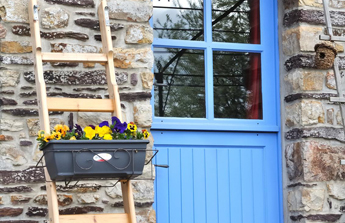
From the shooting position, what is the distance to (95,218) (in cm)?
313

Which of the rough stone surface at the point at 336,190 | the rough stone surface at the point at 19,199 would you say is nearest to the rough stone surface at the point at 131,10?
the rough stone surface at the point at 19,199

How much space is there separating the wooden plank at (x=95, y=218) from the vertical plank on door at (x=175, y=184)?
0.84 m

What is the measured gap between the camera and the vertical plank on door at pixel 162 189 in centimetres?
399

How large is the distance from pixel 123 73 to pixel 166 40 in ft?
1.62

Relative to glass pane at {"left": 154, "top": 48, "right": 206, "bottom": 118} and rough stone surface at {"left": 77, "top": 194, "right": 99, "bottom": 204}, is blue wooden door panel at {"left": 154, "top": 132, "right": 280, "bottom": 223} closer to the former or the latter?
glass pane at {"left": 154, "top": 48, "right": 206, "bottom": 118}

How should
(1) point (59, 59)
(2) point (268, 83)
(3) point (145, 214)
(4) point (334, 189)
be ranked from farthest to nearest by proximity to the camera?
(2) point (268, 83) → (4) point (334, 189) → (3) point (145, 214) → (1) point (59, 59)

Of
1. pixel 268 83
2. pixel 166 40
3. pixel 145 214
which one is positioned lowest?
pixel 145 214

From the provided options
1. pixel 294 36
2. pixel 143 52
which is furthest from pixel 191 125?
pixel 294 36

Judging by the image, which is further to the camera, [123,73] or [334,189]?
[334,189]

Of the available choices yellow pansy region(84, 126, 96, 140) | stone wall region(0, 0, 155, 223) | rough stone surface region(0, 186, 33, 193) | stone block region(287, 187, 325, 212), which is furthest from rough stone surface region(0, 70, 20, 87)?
stone block region(287, 187, 325, 212)

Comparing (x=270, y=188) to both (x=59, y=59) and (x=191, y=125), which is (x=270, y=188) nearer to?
(x=191, y=125)

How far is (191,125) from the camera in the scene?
161 inches

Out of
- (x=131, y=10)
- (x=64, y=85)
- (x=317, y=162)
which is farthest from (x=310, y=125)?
(x=64, y=85)

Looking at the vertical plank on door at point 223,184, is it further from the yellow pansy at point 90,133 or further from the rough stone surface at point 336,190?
the yellow pansy at point 90,133
